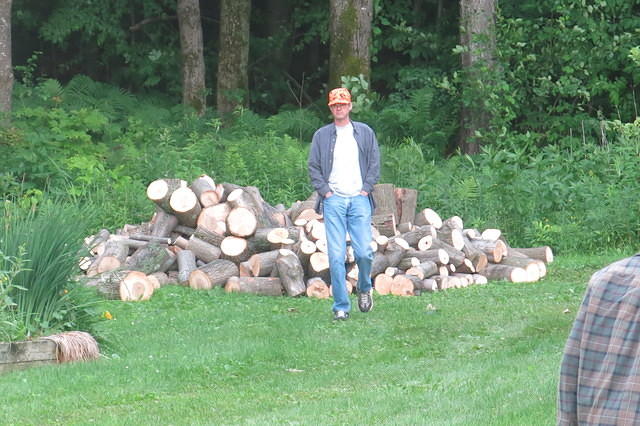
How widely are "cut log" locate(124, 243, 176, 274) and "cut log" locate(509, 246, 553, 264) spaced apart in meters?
4.36

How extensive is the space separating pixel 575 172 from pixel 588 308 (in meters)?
15.2

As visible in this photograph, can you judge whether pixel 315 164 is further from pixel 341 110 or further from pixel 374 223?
pixel 374 223

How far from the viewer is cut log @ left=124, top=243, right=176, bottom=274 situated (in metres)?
13.0

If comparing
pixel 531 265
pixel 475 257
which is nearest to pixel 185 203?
pixel 475 257

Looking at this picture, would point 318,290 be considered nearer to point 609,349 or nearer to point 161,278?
point 161,278

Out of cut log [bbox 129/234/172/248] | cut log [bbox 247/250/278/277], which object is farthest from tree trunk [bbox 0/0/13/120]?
cut log [bbox 247/250/278/277]

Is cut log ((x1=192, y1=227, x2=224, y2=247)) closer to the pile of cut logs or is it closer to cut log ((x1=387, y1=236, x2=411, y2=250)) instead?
the pile of cut logs

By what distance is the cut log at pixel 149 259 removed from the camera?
1301 cm

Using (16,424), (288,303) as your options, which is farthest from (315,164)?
(16,424)

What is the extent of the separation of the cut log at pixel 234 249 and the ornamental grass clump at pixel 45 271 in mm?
4163

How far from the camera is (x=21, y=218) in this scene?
30.1 ft

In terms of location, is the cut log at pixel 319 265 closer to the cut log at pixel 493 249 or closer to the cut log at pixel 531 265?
the cut log at pixel 493 249

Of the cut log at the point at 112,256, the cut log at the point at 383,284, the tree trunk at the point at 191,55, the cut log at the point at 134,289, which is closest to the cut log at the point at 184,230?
the cut log at the point at 112,256

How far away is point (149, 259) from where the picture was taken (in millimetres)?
13109
